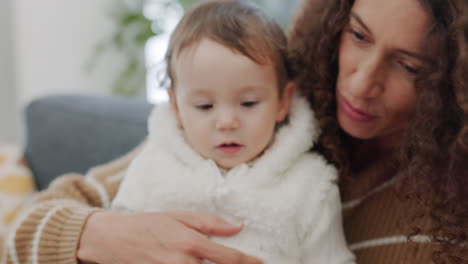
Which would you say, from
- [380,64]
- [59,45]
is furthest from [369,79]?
[59,45]

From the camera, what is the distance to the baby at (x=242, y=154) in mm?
1013

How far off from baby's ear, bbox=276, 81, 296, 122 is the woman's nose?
0.48 feet

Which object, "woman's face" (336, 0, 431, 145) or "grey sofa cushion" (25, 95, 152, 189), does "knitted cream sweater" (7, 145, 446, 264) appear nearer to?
"woman's face" (336, 0, 431, 145)

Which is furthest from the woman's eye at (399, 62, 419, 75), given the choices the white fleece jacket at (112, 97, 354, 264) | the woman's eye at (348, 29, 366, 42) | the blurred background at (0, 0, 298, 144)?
the blurred background at (0, 0, 298, 144)

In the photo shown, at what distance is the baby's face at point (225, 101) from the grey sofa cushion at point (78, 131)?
2.06 ft

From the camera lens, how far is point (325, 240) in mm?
1047

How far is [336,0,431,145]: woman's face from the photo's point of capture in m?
0.96

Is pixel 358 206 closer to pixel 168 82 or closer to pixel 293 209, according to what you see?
pixel 293 209

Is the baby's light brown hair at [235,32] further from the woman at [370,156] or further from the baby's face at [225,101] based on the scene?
the woman at [370,156]

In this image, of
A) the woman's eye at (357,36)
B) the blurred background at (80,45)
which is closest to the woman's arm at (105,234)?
the woman's eye at (357,36)

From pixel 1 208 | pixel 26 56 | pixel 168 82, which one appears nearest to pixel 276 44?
pixel 168 82

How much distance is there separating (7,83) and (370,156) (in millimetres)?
2288

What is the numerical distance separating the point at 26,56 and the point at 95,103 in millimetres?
1099

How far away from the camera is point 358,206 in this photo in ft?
4.17
